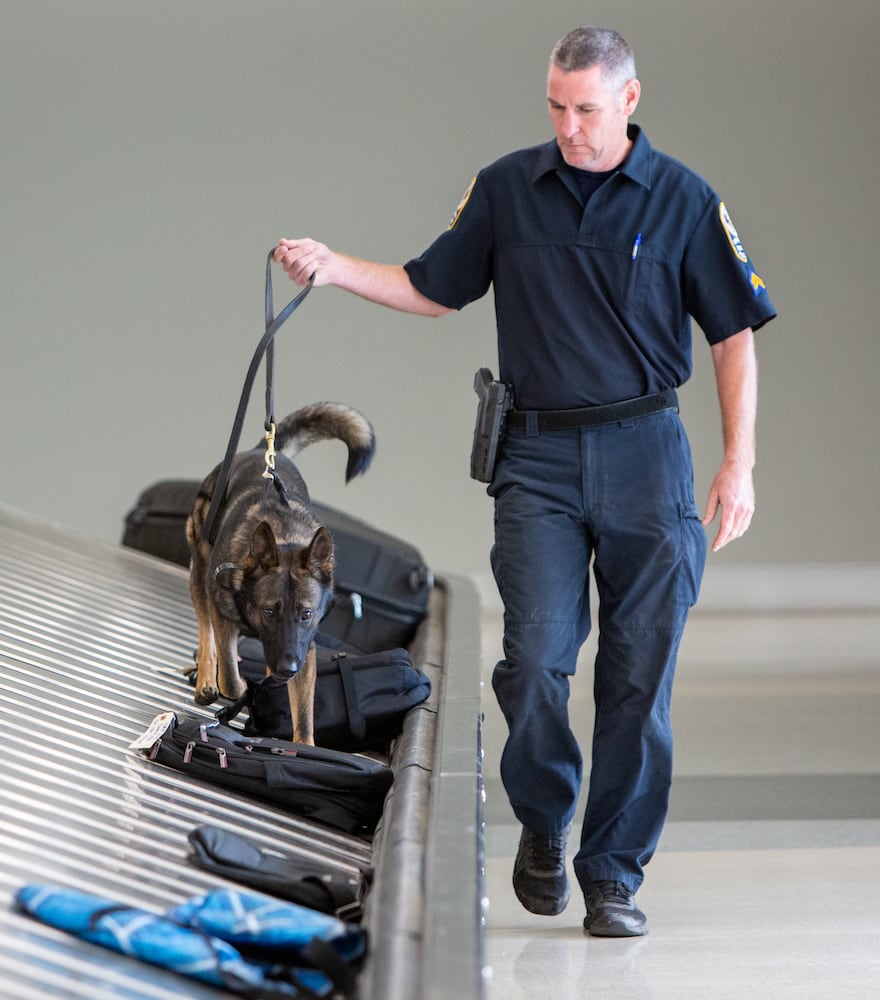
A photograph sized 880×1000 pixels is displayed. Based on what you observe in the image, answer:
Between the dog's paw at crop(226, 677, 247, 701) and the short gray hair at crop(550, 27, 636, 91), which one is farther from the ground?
the short gray hair at crop(550, 27, 636, 91)

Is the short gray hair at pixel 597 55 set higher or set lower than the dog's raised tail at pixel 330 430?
higher

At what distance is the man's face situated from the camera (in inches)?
107

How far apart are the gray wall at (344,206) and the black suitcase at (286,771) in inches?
218

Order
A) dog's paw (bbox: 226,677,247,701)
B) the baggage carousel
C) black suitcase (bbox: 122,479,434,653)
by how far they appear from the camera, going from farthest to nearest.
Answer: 1. black suitcase (bbox: 122,479,434,653)
2. dog's paw (bbox: 226,677,247,701)
3. the baggage carousel

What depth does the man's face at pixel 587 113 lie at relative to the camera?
2.72 meters

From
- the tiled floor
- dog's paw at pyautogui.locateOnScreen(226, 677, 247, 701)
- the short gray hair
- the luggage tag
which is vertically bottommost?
the tiled floor

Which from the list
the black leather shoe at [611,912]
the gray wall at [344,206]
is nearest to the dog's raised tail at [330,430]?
the black leather shoe at [611,912]

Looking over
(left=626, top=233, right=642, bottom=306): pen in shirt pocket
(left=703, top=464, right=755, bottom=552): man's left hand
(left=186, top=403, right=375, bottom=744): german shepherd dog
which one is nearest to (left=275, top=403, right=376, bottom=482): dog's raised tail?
(left=186, top=403, right=375, bottom=744): german shepherd dog

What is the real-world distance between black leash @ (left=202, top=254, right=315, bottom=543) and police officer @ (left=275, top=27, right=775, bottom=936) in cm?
9

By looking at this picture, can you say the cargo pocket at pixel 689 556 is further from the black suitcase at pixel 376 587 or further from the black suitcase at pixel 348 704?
the black suitcase at pixel 376 587

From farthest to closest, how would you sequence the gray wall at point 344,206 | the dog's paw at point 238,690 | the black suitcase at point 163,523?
the gray wall at point 344,206 < the black suitcase at point 163,523 < the dog's paw at point 238,690

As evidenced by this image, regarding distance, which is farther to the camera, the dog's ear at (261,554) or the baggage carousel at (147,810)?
the dog's ear at (261,554)

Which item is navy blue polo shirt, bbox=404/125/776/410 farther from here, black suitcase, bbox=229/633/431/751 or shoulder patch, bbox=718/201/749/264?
black suitcase, bbox=229/633/431/751

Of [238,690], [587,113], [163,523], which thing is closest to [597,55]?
[587,113]
